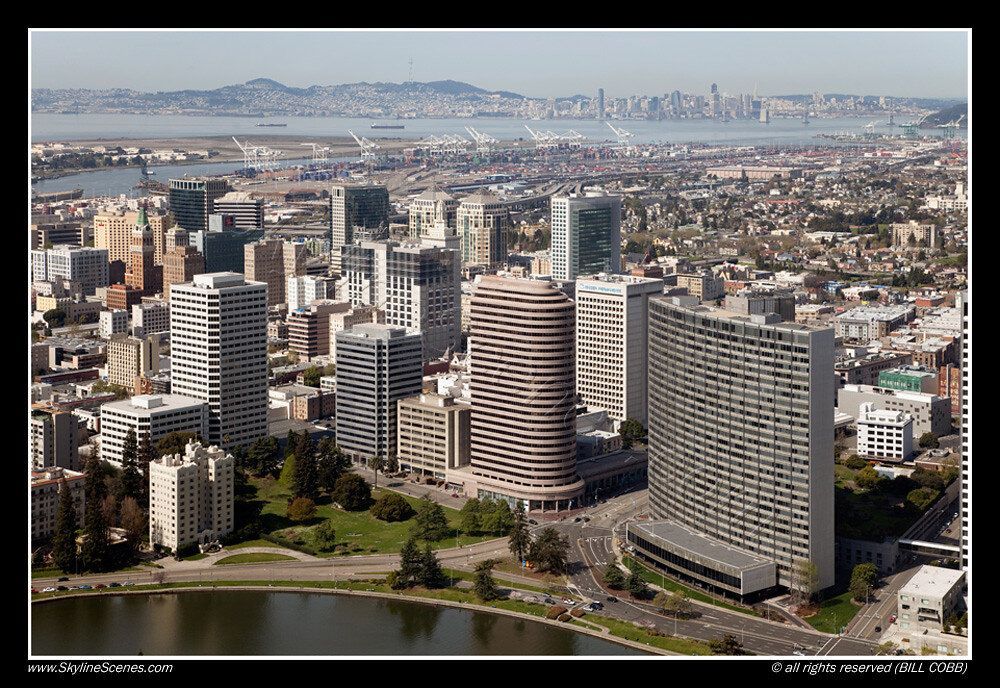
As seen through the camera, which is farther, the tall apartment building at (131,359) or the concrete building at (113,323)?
the concrete building at (113,323)

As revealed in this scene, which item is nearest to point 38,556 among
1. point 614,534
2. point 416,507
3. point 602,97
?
point 416,507

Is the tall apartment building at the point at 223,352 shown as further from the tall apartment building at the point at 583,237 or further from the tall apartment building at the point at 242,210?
the tall apartment building at the point at 242,210

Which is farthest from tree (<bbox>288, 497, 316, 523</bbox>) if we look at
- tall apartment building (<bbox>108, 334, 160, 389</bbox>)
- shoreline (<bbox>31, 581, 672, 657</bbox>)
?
tall apartment building (<bbox>108, 334, 160, 389</bbox>)

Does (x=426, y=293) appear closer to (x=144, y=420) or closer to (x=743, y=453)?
(x=144, y=420)

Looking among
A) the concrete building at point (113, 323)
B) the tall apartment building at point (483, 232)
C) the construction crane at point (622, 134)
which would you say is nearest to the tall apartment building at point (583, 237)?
the tall apartment building at point (483, 232)

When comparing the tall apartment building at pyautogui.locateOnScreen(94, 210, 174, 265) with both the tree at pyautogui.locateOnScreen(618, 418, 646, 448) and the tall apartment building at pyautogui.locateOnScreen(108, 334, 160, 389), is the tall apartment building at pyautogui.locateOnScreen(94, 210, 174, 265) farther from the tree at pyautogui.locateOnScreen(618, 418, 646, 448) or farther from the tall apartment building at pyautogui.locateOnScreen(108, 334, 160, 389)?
the tree at pyautogui.locateOnScreen(618, 418, 646, 448)

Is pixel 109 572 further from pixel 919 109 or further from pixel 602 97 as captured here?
pixel 602 97
